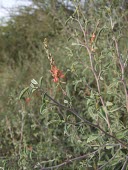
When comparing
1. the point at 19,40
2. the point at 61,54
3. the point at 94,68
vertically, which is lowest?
the point at 94,68

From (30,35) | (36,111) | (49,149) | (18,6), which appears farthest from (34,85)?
(18,6)

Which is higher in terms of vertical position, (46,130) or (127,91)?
(127,91)

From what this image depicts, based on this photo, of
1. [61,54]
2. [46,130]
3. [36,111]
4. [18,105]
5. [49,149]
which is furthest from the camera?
[61,54]

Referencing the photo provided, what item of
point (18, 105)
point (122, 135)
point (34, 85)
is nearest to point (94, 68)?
point (122, 135)

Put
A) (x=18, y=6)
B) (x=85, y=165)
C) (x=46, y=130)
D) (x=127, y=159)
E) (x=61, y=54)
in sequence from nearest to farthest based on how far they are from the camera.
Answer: (x=127, y=159) < (x=85, y=165) < (x=46, y=130) < (x=61, y=54) < (x=18, y=6)

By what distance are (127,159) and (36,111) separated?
6.96 feet

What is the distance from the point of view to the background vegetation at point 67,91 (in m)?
1.40

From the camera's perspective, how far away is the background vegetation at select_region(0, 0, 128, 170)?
1.40m

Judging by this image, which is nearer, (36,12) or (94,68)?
(94,68)

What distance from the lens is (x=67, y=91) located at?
1328mm

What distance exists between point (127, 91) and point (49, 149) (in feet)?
3.09

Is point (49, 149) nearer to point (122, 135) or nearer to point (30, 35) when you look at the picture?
point (122, 135)

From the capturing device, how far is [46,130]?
264 cm

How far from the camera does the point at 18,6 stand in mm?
8820
